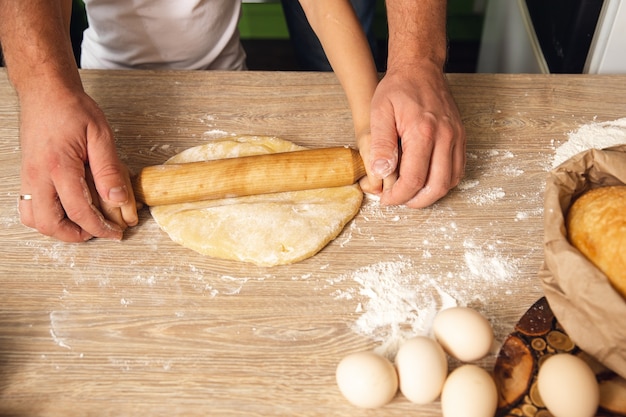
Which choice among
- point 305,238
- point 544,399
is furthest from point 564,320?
point 305,238

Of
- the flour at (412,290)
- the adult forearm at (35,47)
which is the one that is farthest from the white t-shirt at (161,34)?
the flour at (412,290)

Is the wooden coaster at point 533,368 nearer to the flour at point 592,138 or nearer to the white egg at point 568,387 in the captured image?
the white egg at point 568,387

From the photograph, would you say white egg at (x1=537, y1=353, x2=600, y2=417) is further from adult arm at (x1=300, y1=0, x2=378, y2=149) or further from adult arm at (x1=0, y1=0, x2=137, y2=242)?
adult arm at (x1=0, y1=0, x2=137, y2=242)

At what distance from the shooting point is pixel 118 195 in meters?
1.07

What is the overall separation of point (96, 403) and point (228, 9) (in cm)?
111

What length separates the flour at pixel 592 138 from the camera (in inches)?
49.0

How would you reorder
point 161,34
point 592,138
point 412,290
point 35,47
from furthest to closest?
point 161,34, point 592,138, point 35,47, point 412,290

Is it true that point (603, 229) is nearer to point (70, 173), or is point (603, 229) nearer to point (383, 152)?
point (383, 152)

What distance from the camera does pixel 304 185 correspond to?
1.16 meters

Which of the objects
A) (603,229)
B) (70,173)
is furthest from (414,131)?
(70,173)

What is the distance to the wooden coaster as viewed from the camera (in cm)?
83

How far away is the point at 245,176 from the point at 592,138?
30.5 inches

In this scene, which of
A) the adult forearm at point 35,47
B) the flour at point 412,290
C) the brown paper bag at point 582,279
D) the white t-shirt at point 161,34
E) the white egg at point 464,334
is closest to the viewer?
the brown paper bag at point 582,279

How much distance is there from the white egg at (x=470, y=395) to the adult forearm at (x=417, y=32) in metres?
0.64
